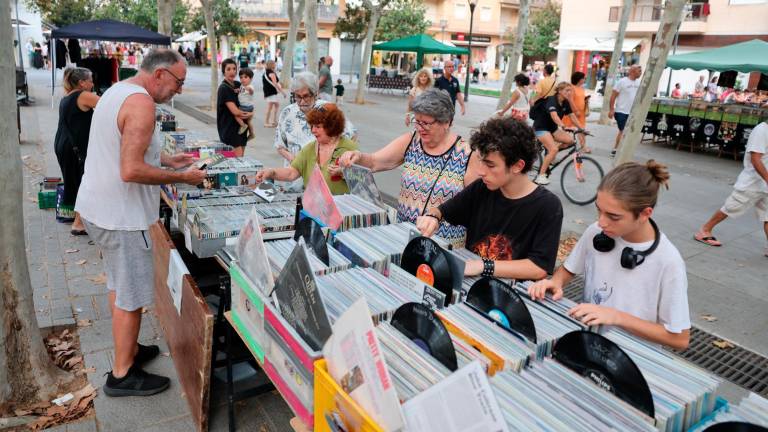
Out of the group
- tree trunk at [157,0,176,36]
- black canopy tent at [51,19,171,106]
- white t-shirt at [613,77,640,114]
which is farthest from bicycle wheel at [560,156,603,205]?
tree trunk at [157,0,176,36]

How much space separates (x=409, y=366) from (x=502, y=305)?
1.31 ft

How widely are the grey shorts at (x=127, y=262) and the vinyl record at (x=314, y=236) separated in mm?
1105

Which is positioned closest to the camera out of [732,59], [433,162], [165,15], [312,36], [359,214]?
[359,214]

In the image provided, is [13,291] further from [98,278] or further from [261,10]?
[261,10]

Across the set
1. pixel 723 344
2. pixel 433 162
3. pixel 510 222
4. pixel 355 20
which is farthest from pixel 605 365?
pixel 355 20

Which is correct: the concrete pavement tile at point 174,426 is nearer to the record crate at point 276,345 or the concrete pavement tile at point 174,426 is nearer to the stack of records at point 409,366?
the record crate at point 276,345

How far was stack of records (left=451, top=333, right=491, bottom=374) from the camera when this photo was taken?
1.64 m

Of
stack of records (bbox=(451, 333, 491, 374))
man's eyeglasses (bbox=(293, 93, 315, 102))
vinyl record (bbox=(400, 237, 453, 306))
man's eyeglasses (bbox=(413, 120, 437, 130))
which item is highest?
man's eyeglasses (bbox=(293, 93, 315, 102))

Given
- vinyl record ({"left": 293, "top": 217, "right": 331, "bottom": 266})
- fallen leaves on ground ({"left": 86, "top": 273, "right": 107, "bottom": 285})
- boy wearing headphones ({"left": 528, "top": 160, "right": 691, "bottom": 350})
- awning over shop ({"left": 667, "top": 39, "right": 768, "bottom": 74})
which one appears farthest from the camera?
awning over shop ({"left": 667, "top": 39, "right": 768, "bottom": 74})

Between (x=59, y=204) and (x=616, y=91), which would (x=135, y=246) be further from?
(x=616, y=91)

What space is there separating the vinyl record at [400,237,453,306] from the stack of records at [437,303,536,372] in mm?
138

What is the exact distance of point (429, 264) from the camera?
208 centimetres

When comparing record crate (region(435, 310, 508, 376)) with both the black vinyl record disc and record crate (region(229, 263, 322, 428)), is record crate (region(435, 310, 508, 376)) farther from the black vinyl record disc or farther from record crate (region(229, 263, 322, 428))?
the black vinyl record disc

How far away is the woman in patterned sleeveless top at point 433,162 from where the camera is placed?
3123mm
